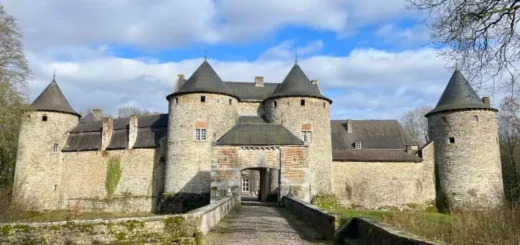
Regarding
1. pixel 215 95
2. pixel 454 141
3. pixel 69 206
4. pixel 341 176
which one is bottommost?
pixel 69 206

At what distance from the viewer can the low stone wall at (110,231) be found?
6.14m

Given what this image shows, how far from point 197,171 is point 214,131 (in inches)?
95.3

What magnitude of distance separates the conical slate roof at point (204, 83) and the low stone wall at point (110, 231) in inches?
706

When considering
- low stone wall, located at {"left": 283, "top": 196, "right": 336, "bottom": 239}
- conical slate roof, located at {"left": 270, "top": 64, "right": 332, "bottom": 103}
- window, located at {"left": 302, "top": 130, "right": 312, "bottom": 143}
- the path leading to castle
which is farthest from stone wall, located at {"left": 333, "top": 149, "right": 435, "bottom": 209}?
the path leading to castle

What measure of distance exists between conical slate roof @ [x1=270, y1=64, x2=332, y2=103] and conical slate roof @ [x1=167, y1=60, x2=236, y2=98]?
125 inches

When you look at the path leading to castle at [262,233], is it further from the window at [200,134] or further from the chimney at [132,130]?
the chimney at [132,130]

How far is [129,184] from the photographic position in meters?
27.4

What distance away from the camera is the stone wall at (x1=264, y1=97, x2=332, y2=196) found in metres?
24.8

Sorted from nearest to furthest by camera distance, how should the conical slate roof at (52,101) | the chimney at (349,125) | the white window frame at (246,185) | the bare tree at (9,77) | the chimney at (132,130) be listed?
the bare tree at (9,77) < the chimney at (132,130) < the conical slate roof at (52,101) < the chimney at (349,125) < the white window frame at (246,185)

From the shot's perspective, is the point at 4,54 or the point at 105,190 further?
the point at 105,190

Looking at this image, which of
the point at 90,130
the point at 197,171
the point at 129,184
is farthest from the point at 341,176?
the point at 90,130

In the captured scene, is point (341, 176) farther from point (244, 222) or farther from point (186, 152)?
point (244, 222)

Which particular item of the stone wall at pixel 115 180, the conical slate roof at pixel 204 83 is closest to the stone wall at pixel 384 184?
the conical slate roof at pixel 204 83

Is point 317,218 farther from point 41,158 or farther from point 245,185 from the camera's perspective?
point 245,185
